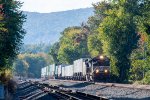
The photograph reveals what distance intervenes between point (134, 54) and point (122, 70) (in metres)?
7.72

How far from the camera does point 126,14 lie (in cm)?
6750

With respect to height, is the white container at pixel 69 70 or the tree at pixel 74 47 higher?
the tree at pixel 74 47

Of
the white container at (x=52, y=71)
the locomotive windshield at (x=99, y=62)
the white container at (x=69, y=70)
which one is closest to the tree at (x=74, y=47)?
the white container at (x=52, y=71)

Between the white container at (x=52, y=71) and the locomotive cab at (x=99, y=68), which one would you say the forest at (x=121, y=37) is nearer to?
the locomotive cab at (x=99, y=68)

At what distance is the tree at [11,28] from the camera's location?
32781 millimetres

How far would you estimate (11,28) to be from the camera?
34531 millimetres

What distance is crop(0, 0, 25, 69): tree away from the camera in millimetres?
32781

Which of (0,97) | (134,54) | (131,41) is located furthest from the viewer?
(134,54)

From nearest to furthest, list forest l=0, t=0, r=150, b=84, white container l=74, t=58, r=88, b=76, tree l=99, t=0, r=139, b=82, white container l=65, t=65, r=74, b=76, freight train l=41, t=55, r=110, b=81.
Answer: forest l=0, t=0, r=150, b=84 → freight train l=41, t=55, r=110, b=81 → white container l=74, t=58, r=88, b=76 → tree l=99, t=0, r=139, b=82 → white container l=65, t=65, r=74, b=76

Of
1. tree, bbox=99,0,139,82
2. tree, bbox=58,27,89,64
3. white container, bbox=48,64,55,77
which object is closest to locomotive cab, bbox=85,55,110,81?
tree, bbox=99,0,139,82

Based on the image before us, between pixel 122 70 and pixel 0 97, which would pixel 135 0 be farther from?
pixel 0 97

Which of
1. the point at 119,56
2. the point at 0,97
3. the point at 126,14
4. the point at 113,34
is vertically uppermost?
the point at 126,14

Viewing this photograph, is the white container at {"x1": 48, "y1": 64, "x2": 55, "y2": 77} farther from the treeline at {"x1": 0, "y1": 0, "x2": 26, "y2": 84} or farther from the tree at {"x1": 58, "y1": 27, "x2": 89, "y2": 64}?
the treeline at {"x1": 0, "y1": 0, "x2": 26, "y2": 84}

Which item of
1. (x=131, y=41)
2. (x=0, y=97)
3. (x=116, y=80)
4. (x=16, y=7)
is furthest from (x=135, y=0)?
(x=0, y=97)
